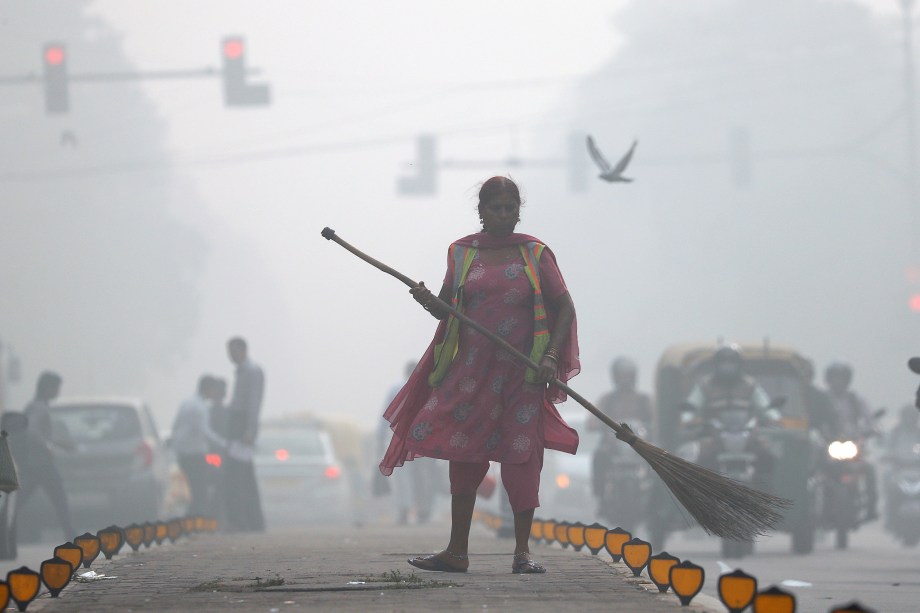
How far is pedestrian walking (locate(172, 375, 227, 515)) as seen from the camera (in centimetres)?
2008

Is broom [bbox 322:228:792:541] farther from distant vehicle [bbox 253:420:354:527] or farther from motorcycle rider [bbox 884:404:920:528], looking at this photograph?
distant vehicle [bbox 253:420:354:527]

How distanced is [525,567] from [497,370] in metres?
0.90

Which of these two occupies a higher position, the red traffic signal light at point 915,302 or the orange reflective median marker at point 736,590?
the red traffic signal light at point 915,302

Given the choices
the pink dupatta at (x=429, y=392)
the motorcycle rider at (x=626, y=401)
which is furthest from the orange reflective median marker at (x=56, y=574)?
the motorcycle rider at (x=626, y=401)

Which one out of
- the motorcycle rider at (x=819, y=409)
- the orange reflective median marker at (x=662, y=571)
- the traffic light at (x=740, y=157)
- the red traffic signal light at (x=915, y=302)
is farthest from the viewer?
the red traffic signal light at (x=915, y=302)

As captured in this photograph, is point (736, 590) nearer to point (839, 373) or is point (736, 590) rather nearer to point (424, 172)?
point (839, 373)

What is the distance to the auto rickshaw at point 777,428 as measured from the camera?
56.7 ft

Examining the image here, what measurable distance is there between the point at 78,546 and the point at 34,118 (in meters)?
47.4

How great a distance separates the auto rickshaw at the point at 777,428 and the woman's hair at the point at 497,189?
7.68 meters

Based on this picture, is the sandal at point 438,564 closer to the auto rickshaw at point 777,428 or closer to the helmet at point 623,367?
the auto rickshaw at point 777,428

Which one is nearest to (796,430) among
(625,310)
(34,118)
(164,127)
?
(34,118)

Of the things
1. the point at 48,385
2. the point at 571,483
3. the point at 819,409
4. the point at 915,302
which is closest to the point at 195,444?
the point at 48,385

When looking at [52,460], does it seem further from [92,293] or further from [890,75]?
[890,75]

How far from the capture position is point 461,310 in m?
9.20
